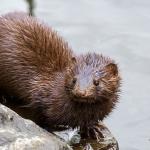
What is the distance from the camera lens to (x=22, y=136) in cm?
552

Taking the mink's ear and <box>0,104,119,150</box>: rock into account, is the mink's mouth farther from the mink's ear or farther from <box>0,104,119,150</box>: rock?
<box>0,104,119,150</box>: rock

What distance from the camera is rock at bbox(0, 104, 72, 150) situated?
5350mm

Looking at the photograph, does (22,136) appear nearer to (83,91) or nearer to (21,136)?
(21,136)

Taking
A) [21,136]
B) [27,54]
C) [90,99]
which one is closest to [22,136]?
[21,136]

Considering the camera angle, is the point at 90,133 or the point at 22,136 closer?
the point at 22,136

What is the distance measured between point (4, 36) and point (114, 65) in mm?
1265

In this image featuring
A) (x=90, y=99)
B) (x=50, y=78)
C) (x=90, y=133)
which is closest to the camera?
(x=90, y=99)

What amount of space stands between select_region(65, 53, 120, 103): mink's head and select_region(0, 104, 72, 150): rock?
1.88ft

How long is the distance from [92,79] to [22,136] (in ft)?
3.88

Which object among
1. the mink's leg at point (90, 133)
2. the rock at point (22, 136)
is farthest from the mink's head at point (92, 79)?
the rock at point (22, 136)

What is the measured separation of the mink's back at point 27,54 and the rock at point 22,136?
1244mm

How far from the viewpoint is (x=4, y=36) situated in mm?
7348

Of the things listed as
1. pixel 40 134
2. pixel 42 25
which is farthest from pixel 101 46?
pixel 40 134

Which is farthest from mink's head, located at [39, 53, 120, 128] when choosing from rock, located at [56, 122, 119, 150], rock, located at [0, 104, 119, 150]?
rock, located at [0, 104, 119, 150]
